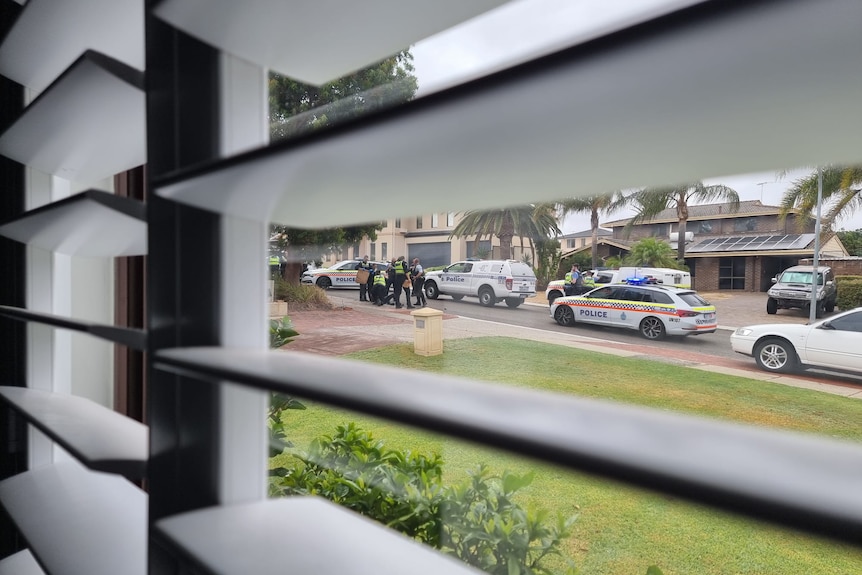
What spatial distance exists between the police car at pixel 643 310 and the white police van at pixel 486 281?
6 centimetres

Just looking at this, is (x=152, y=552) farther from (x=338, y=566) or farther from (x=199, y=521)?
(x=338, y=566)

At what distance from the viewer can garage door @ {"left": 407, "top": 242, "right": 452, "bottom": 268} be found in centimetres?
94

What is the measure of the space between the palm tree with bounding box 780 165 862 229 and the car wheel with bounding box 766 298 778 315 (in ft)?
0.30

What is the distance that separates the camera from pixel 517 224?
804 millimetres

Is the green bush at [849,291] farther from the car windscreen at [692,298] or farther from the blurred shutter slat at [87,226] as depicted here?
the blurred shutter slat at [87,226]

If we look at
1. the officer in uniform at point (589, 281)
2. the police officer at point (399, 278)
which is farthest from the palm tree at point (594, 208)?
the police officer at point (399, 278)

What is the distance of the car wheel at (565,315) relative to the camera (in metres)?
0.80

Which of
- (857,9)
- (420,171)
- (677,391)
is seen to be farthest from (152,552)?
(857,9)

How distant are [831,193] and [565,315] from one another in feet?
1.14

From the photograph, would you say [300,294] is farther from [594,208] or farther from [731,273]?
[731,273]

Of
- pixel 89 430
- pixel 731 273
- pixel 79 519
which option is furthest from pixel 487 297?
pixel 79 519

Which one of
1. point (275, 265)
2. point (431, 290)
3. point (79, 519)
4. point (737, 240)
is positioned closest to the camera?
point (737, 240)

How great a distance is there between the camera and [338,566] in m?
0.56

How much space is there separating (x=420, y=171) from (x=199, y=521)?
486 mm
